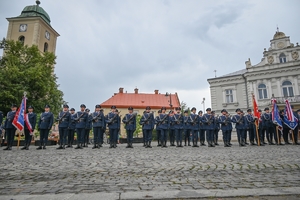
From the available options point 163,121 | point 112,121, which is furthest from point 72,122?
point 163,121

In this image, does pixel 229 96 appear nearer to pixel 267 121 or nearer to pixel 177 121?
pixel 267 121

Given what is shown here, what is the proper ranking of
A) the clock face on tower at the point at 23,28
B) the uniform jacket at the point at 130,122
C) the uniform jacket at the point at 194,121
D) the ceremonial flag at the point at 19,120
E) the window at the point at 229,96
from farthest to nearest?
the clock face on tower at the point at 23,28 < the window at the point at 229,96 < the uniform jacket at the point at 194,121 < the uniform jacket at the point at 130,122 < the ceremonial flag at the point at 19,120

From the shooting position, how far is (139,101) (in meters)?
54.0

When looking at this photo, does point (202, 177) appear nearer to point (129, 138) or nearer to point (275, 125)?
point (129, 138)

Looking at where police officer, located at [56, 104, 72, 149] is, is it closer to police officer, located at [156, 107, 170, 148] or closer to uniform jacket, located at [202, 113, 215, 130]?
police officer, located at [156, 107, 170, 148]

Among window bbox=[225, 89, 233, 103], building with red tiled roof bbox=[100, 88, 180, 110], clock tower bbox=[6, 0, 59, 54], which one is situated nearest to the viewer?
window bbox=[225, 89, 233, 103]

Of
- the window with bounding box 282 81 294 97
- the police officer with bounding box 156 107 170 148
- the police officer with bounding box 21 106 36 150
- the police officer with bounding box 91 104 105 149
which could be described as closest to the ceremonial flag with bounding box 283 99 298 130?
the police officer with bounding box 156 107 170 148

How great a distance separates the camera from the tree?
23031 millimetres

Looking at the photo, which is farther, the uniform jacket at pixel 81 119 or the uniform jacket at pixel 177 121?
the uniform jacket at pixel 177 121

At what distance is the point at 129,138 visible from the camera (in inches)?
444

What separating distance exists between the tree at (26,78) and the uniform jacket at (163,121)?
17704 millimetres

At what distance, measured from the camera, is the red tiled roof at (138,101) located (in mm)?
51625

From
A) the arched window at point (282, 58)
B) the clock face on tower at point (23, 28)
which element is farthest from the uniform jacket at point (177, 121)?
the clock face on tower at point (23, 28)

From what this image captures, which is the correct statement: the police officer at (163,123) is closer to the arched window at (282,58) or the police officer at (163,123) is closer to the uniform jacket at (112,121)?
the uniform jacket at (112,121)
